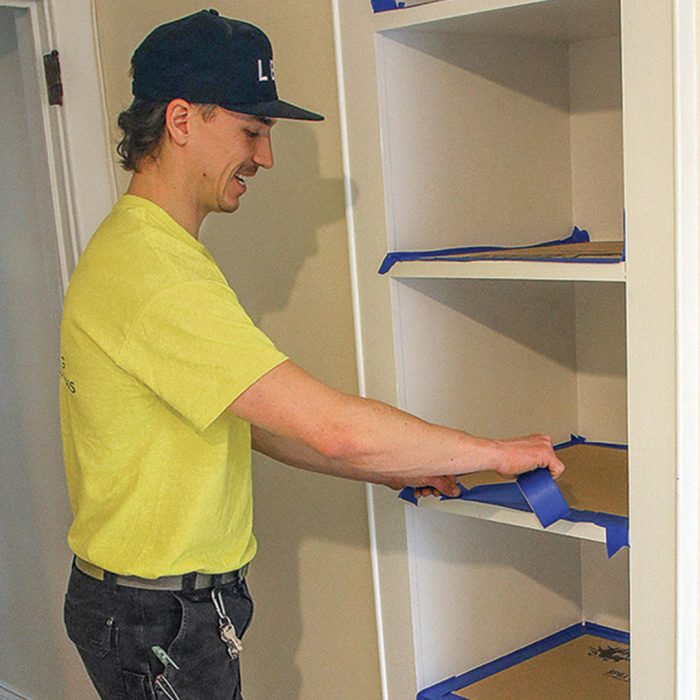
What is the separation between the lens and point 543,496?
1.39 meters

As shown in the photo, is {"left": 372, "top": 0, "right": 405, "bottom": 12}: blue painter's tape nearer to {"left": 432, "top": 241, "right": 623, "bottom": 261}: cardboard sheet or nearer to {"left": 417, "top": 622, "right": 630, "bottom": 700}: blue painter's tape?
{"left": 432, "top": 241, "right": 623, "bottom": 261}: cardboard sheet

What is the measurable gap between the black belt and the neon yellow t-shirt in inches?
0.8

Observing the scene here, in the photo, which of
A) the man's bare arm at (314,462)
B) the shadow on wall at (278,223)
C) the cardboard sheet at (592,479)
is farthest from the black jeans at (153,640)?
the shadow on wall at (278,223)

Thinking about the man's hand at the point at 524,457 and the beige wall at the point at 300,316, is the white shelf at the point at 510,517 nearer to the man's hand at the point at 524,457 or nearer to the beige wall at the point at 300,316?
the man's hand at the point at 524,457

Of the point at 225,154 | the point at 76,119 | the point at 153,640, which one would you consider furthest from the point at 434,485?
the point at 76,119

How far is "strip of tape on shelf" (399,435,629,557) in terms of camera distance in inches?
53.6

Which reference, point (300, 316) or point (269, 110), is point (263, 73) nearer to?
point (269, 110)

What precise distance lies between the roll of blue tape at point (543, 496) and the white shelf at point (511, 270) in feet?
0.85

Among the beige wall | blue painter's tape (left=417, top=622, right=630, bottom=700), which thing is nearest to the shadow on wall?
the beige wall

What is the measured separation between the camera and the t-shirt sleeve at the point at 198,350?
4.23 ft

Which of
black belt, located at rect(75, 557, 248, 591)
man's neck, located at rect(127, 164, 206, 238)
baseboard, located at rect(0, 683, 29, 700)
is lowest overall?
baseboard, located at rect(0, 683, 29, 700)

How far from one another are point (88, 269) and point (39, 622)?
1.64 metres

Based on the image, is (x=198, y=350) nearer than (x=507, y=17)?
Yes

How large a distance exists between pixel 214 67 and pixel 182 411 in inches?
18.2
